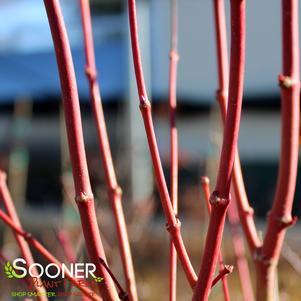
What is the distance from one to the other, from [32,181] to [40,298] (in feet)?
13.8

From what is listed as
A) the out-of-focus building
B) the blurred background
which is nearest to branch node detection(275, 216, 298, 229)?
the blurred background

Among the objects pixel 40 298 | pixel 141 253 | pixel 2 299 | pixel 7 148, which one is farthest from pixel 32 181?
pixel 40 298

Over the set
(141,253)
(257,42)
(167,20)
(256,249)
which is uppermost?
(167,20)

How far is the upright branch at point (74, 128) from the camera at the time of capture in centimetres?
46

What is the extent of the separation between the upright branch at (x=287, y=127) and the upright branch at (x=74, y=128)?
17cm

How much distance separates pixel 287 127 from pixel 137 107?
9.73 ft

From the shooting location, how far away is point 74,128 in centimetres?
48

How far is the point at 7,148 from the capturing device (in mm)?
4188

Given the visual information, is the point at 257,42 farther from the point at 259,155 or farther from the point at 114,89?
the point at 114,89

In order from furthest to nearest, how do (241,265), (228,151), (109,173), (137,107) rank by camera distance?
(137,107) < (241,265) < (109,173) < (228,151)

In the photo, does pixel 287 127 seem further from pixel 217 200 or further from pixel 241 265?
pixel 241 265

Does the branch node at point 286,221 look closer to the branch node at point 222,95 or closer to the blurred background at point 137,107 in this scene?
the branch node at point 222,95

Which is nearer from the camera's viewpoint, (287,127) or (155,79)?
(287,127)

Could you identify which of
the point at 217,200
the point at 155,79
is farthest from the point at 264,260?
the point at 155,79
